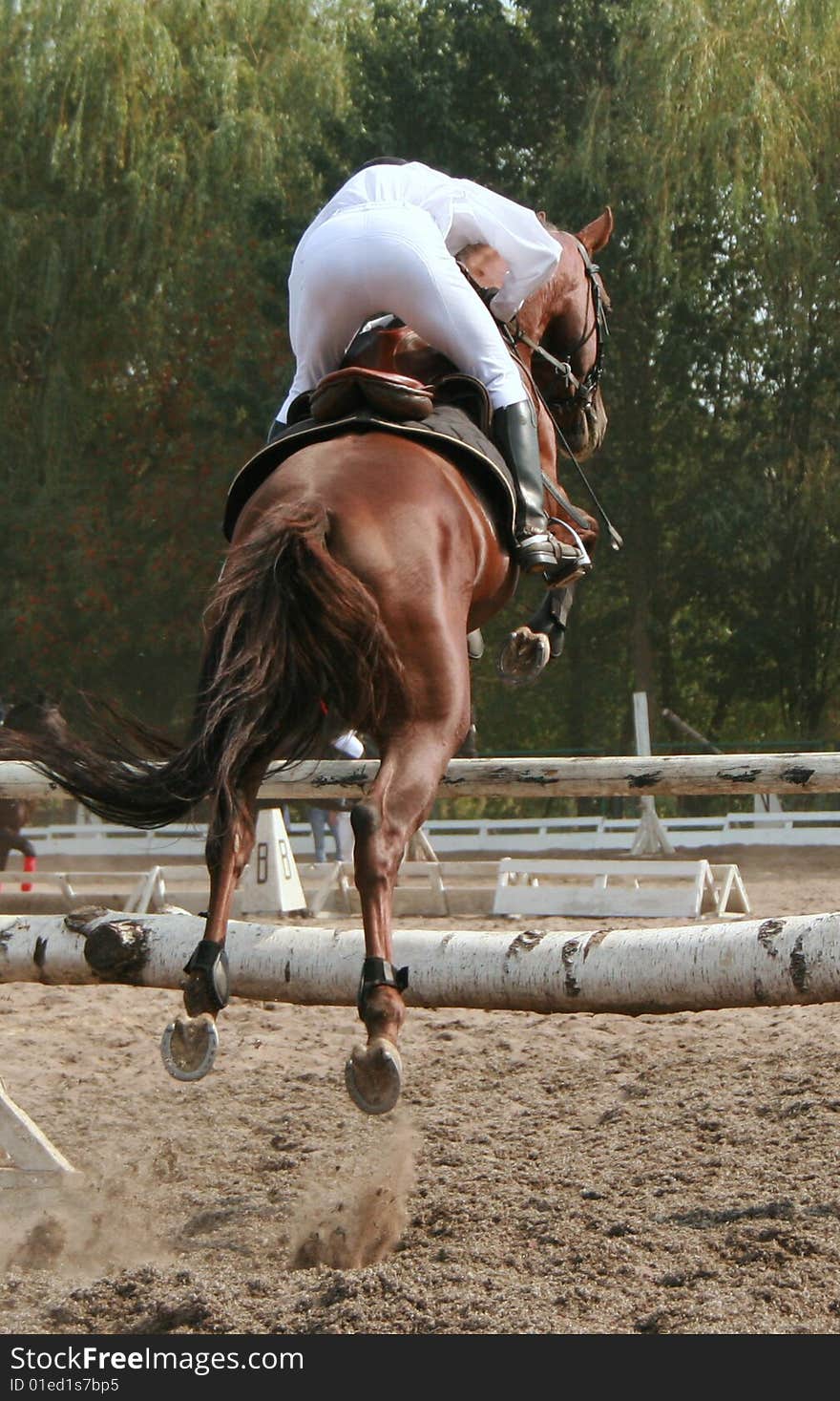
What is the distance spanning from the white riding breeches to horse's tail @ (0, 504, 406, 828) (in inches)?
37.0

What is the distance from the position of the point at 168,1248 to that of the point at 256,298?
72.3ft

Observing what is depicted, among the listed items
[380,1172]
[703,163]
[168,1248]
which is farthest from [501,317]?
[703,163]

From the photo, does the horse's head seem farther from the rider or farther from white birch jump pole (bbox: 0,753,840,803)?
white birch jump pole (bbox: 0,753,840,803)

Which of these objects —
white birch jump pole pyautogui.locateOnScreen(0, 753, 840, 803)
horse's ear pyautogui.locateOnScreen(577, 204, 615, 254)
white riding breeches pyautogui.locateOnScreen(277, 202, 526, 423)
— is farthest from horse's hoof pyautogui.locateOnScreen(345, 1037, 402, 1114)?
horse's ear pyautogui.locateOnScreen(577, 204, 615, 254)

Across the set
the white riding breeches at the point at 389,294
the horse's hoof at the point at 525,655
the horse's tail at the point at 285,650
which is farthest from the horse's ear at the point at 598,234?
the horse's tail at the point at 285,650

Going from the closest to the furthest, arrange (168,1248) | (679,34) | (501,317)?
(168,1248)
(501,317)
(679,34)

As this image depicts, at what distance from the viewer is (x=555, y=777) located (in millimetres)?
5262

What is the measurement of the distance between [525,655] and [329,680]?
1440 millimetres

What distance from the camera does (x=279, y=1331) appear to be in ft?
11.2

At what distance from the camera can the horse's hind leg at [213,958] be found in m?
3.43

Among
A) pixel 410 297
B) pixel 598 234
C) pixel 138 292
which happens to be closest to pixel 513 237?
pixel 410 297

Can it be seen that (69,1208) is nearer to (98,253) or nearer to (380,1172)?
(380,1172)

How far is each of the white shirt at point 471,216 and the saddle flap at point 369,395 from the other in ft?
2.05

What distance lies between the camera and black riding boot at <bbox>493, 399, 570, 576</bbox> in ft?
14.4
